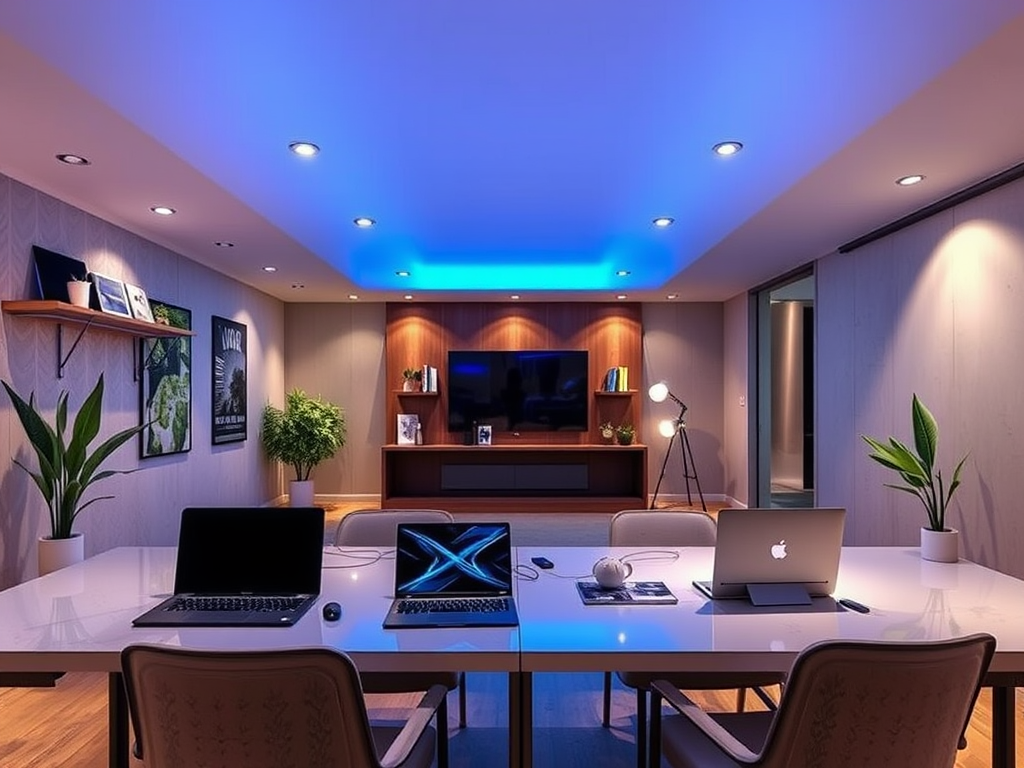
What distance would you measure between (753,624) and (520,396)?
6.12m

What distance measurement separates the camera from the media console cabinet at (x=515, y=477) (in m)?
7.32

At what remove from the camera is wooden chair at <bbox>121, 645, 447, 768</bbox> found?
1177 mm

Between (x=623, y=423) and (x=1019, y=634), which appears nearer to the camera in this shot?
(x=1019, y=634)

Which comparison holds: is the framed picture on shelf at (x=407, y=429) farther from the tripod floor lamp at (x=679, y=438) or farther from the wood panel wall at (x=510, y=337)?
the tripod floor lamp at (x=679, y=438)

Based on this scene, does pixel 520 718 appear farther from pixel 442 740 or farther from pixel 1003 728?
pixel 1003 728

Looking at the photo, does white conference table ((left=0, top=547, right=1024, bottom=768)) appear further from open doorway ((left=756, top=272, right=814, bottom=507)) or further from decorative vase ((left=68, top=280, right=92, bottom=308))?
open doorway ((left=756, top=272, right=814, bottom=507))

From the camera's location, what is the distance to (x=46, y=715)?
104 inches

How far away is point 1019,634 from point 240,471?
6167 mm

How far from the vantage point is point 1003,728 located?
160cm

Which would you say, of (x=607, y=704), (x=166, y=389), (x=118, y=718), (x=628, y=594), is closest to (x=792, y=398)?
(x=607, y=704)

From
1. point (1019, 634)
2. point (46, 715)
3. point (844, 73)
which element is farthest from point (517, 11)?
point (46, 715)

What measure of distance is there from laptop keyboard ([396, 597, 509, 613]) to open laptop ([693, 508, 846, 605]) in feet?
1.96

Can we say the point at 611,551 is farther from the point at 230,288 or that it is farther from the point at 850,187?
the point at 230,288

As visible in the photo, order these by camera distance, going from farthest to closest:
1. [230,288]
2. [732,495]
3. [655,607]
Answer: [732,495] < [230,288] < [655,607]
